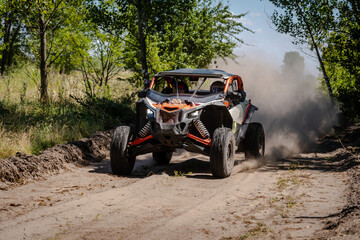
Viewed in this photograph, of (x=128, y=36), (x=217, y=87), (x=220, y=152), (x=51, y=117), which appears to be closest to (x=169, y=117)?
(x=220, y=152)

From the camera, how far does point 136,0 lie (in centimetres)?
1691

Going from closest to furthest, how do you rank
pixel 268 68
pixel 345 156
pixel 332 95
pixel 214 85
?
pixel 214 85, pixel 345 156, pixel 332 95, pixel 268 68

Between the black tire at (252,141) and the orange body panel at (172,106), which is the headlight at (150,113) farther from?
the black tire at (252,141)

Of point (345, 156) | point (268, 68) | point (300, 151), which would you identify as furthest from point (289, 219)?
point (268, 68)

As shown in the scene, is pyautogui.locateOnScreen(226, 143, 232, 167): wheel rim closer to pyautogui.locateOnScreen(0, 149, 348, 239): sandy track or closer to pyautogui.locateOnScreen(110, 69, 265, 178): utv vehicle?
pyautogui.locateOnScreen(110, 69, 265, 178): utv vehicle

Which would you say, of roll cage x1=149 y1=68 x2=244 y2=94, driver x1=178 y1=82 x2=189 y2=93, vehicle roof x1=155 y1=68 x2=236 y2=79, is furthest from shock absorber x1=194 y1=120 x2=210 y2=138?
driver x1=178 y1=82 x2=189 y2=93

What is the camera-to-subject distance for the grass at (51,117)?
10.1 metres

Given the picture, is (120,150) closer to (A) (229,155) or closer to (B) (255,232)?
(A) (229,155)

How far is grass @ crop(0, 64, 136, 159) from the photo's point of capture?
33.3 ft

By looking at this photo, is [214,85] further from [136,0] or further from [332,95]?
[332,95]

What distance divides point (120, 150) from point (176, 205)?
2570 mm

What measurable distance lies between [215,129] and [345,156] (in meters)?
4.24

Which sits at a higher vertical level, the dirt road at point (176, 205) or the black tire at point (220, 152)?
the black tire at point (220, 152)

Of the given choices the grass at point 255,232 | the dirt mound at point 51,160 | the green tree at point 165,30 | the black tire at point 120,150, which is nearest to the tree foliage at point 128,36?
the green tree at point 165,30
